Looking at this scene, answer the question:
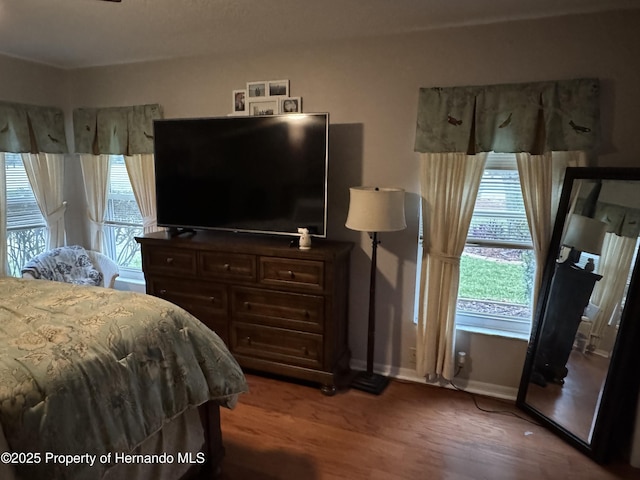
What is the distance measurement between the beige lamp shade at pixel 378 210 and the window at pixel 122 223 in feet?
7.37

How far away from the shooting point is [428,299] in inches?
111

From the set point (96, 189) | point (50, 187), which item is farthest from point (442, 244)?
point (50, 187)

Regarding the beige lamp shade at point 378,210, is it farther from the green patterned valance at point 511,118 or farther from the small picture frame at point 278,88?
the small picture frame at point 278,88

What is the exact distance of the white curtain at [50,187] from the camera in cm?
358

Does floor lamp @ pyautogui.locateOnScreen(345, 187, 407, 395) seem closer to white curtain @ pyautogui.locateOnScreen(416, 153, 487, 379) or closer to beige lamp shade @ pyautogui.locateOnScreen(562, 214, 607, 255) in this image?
white curtain @ pyautogui.locateOnScreen(416, 153, 487, 379)

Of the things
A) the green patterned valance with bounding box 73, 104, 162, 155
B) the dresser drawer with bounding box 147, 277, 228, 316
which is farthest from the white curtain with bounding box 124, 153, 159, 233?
the dresser drawer with bounding box 147, 277, 228, 316

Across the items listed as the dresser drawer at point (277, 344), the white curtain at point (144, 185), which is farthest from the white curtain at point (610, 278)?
the white curtain at point (144, 185)

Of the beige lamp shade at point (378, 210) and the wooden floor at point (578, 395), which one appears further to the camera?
the beige lamp shade at point (378, 210)

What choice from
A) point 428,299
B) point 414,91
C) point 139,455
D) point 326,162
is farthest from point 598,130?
point 139,455

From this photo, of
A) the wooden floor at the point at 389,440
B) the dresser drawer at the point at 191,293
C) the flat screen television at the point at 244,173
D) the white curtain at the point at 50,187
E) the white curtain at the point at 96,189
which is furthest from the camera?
the white curtain at the point at 96,189

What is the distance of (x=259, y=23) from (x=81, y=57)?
1832 millimetres

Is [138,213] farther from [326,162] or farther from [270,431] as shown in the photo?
[270,431]

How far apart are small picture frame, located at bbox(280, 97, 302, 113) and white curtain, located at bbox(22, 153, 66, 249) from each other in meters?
2.22

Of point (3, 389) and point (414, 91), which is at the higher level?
point (414, 91)
